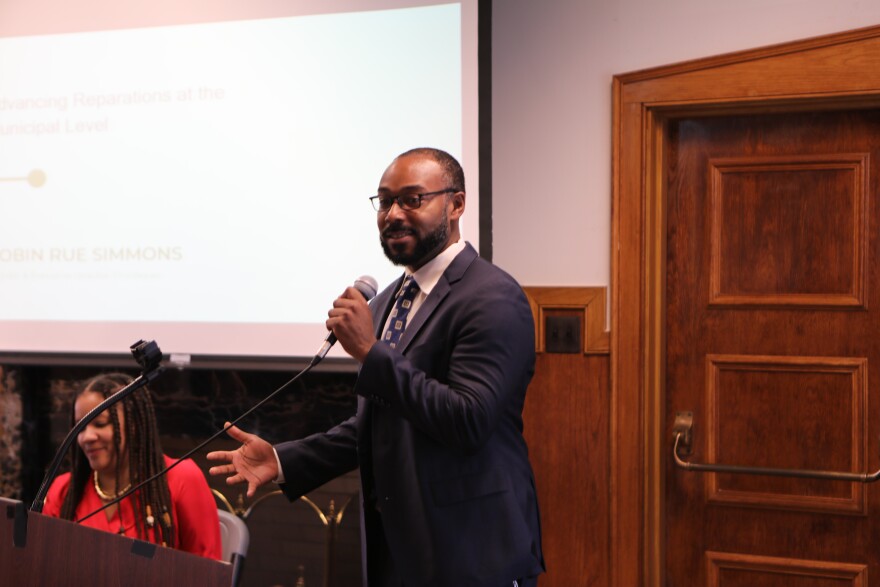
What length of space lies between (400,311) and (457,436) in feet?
1.20

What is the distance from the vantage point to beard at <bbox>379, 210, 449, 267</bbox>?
183 cm

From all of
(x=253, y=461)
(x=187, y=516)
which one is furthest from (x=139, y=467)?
(x=253, y=461)

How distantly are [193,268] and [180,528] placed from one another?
1.03m

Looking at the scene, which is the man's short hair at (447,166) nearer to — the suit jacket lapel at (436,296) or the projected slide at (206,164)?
the suit jacket lapel at (436,296)

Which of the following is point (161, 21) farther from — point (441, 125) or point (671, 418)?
point (671, 418)

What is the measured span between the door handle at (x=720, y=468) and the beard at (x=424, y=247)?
1411mm

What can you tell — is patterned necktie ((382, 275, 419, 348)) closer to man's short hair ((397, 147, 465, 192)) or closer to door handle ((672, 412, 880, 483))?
man's short hair ((397, 147, 465, 192))

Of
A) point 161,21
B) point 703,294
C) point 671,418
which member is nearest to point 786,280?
point 703,294

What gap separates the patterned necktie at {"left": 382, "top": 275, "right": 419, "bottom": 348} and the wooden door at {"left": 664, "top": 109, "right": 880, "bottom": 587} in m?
1.31

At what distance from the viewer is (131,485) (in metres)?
2.39

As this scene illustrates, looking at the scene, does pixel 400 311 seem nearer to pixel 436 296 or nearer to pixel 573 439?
pixel 436 296

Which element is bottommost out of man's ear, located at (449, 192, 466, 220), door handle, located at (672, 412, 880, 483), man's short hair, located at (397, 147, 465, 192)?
door handle, located at (672, 412, 880, 483)

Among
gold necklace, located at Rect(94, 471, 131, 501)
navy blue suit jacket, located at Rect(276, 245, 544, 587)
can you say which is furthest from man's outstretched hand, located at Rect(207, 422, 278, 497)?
gold necklace, located at Rect(94, 471, 131, 501)

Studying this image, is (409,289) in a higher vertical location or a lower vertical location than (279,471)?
higher
